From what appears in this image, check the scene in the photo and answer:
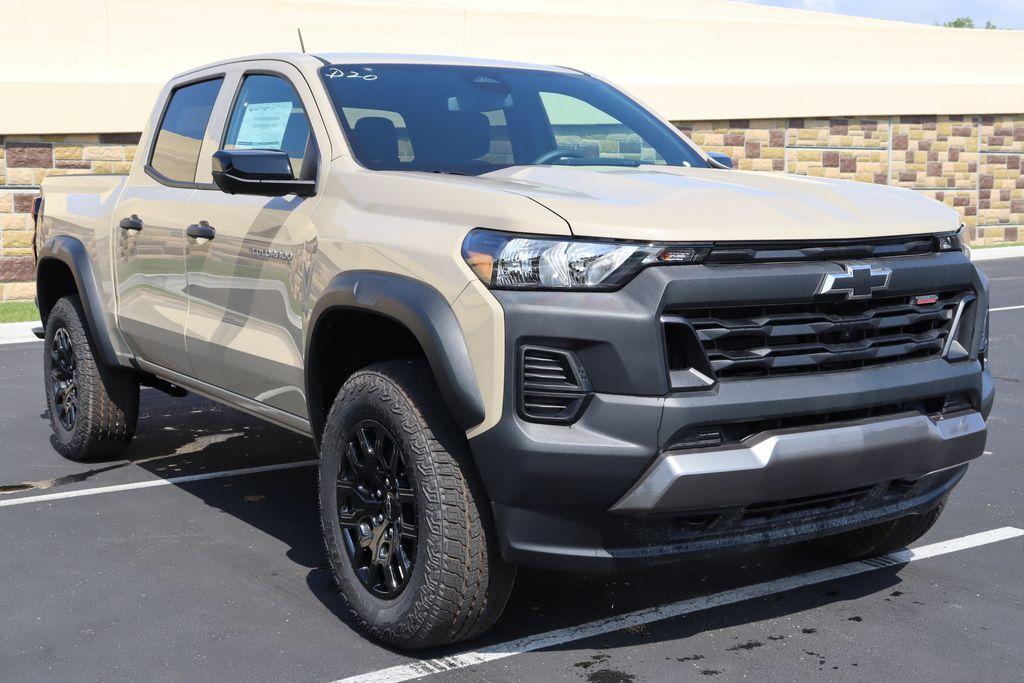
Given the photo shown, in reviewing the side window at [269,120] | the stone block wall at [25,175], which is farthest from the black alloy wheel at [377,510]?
the stone block wall at [25,175]

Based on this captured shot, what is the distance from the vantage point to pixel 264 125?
530 centimetres

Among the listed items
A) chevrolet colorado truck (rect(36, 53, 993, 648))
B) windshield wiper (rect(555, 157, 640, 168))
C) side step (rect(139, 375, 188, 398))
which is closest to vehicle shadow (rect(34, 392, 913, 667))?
chevrolet colorado truck (rect(36, 53, 993, 648))

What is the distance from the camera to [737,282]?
3.63 meters

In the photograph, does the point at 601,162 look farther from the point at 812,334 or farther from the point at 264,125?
the point at 812,334

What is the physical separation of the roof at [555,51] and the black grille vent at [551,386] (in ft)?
34.4

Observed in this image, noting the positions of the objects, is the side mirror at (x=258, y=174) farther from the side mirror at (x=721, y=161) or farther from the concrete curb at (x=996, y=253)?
the concrete curb at (x=996, y=253)

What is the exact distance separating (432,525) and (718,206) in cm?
129

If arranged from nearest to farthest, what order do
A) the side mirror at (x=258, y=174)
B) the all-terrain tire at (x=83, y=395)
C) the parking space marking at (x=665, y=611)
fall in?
the parking space marking at (x=665, y=611), the side mirror at (x=258, y=174), the all-terrain tire at (x=83, y=395)

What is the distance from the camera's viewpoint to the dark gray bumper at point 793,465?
A: 141 inches

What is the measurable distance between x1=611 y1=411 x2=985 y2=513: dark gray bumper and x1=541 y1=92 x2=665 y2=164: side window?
1.76 m

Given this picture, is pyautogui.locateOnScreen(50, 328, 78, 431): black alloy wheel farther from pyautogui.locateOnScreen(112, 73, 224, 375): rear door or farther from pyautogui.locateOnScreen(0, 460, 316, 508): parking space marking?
pyautogui.locateOnScreen(112, 73, 224, 375): rear door

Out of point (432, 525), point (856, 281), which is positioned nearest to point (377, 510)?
point (432, 525)

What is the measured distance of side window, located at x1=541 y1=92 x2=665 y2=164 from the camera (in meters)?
5.13

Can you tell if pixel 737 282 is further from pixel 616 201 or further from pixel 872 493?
pixel 872 493
